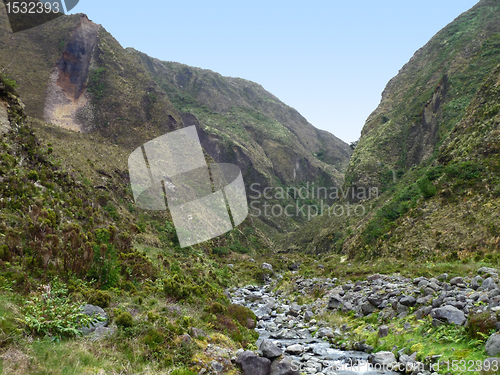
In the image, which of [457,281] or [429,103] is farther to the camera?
[429,103]

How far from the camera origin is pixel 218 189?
223ft

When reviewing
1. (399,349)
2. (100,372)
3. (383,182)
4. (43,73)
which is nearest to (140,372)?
(100,372)

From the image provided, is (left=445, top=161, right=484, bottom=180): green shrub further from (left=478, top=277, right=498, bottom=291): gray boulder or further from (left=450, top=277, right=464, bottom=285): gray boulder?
(left=478, top=277, right=498, bottom=291): gray boulder

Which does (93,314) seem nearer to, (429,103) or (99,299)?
(99,299)

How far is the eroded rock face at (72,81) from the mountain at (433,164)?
52276 mm

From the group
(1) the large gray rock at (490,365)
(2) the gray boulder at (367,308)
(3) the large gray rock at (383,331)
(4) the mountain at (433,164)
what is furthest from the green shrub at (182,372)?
(4) the mountain at (433,164)

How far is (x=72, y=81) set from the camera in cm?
6231

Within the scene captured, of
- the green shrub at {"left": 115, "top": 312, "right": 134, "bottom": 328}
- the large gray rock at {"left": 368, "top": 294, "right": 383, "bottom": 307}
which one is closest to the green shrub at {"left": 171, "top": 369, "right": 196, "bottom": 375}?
the green shrub at {"left": 115, "top": 312, "right": 134, "bottom": 328}

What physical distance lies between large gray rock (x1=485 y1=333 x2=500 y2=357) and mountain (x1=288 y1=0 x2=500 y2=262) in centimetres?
1266

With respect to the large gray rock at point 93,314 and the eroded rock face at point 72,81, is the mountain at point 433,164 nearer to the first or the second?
the large gray rock at point 93,314

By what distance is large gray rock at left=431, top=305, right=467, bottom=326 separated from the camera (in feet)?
31.2

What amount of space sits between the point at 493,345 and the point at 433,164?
35148 mm

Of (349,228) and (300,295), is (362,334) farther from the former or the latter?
(349,228)

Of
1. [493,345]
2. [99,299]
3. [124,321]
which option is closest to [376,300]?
[493,345]
